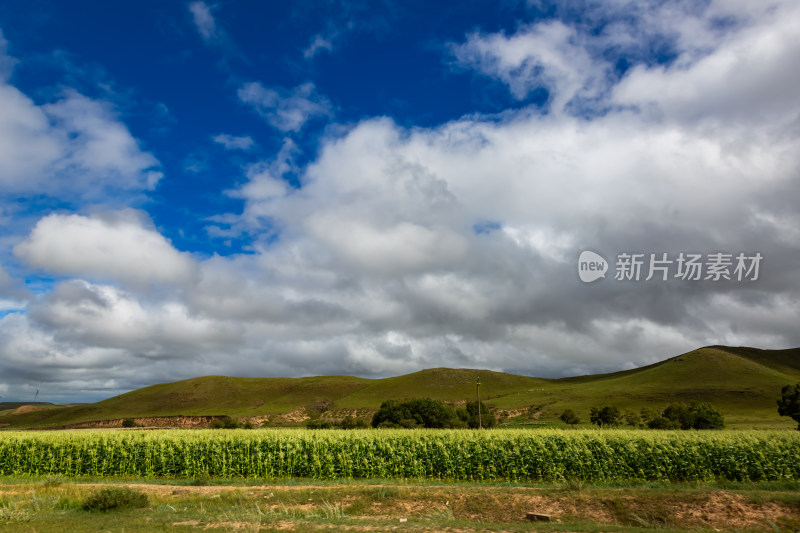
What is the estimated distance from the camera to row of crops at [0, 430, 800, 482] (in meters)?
25.1

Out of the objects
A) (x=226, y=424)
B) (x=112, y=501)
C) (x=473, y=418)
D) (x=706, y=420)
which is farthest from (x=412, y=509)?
(x=226, y=424)

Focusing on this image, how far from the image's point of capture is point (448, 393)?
15638 centimetres

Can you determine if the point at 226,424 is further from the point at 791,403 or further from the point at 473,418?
the point at 791,403

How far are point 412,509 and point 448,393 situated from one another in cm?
14126

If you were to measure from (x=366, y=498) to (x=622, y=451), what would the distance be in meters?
14.1

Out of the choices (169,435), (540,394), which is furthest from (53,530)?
(540,394)

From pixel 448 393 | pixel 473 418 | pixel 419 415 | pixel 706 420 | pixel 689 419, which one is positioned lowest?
pixel 448 393

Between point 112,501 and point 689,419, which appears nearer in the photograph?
point 112,501

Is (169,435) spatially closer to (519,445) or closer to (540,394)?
(519,445)

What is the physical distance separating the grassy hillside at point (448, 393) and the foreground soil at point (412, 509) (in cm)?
8407

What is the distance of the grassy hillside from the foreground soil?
276ft

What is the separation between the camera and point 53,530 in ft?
45.5

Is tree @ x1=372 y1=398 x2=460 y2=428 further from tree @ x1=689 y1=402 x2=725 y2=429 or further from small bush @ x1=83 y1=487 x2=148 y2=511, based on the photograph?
small bush @ x1=83 y1=487 x2=148 y2=511

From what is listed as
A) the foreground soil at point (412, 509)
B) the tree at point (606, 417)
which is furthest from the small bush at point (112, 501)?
the tree at point (606, 417)
